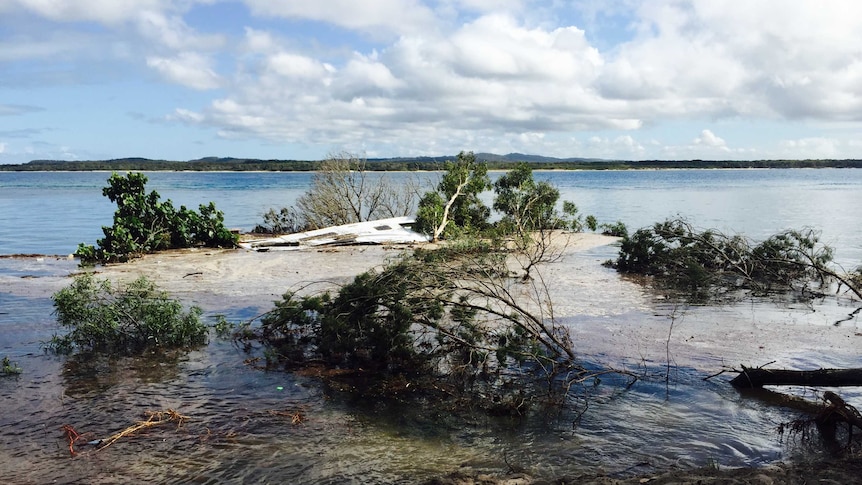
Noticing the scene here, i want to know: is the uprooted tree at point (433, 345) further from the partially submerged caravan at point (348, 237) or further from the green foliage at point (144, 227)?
the partially submerged caravan at point (348, 237)

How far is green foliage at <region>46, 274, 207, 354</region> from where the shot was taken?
11.0 metres

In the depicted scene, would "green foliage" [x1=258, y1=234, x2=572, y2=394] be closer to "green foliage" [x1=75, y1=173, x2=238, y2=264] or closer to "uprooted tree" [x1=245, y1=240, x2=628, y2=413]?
"uprooted tree" [x1=245, y1=240, x2=628, y2=413]

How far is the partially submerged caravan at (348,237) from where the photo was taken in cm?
2511

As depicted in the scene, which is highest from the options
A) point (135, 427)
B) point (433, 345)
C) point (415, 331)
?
point (415, 331)

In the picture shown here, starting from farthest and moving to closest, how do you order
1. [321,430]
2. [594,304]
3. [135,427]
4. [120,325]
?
[594,304] < [120,325] < [321,430] < [135,427]

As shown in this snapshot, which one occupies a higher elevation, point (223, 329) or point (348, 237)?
point (348, 237)

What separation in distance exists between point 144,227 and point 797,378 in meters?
21.4

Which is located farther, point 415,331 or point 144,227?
point 144,227

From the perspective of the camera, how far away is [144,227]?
23312mm

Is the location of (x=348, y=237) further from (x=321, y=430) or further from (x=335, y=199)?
(x=321, y=430)

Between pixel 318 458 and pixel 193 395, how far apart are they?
286cm

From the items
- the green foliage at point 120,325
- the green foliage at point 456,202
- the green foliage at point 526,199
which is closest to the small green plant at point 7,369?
the green foliage at point 120,325

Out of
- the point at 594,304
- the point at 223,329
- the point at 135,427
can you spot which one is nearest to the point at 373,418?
the point at 135,427

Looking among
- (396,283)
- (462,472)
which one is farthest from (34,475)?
(396,283)
